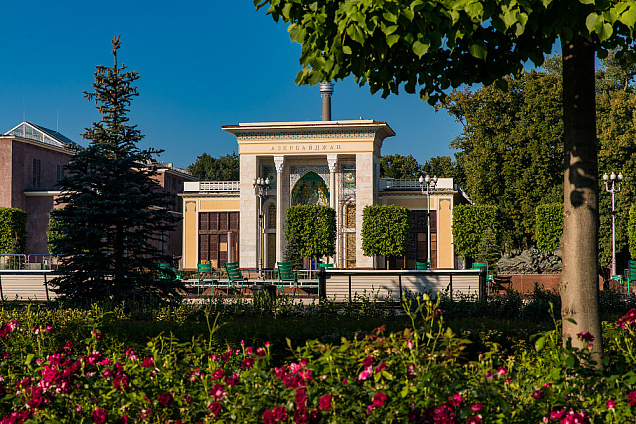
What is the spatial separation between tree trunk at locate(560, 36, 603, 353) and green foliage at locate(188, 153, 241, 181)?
72.8m

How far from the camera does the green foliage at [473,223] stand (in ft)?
114

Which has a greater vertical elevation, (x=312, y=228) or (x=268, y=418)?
(x=312, y=228)

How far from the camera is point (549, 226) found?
31516 mm

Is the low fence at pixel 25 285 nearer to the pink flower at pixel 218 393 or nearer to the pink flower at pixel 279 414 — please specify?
the pink flower at pixel 218 393

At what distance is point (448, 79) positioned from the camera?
5898 mm

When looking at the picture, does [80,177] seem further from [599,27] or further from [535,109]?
[535,109]

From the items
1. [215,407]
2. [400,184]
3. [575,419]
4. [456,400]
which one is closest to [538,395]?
[575,419]

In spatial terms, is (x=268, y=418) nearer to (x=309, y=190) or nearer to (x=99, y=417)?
(x=99, y=417)

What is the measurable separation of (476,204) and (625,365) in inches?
1271

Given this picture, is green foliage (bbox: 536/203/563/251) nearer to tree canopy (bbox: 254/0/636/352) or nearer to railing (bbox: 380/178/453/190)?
railing (bbox: 380/178/453/190)

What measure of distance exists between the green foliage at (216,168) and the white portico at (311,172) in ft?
121

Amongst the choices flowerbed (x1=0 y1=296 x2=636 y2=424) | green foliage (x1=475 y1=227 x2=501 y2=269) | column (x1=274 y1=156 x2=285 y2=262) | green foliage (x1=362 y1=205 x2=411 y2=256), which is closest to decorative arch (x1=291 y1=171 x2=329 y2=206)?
column (x1=274 y1=156 x2=285 y2=262)

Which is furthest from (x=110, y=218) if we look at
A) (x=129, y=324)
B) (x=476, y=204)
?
(x=476, y=204)

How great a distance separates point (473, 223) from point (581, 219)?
99.6ft
